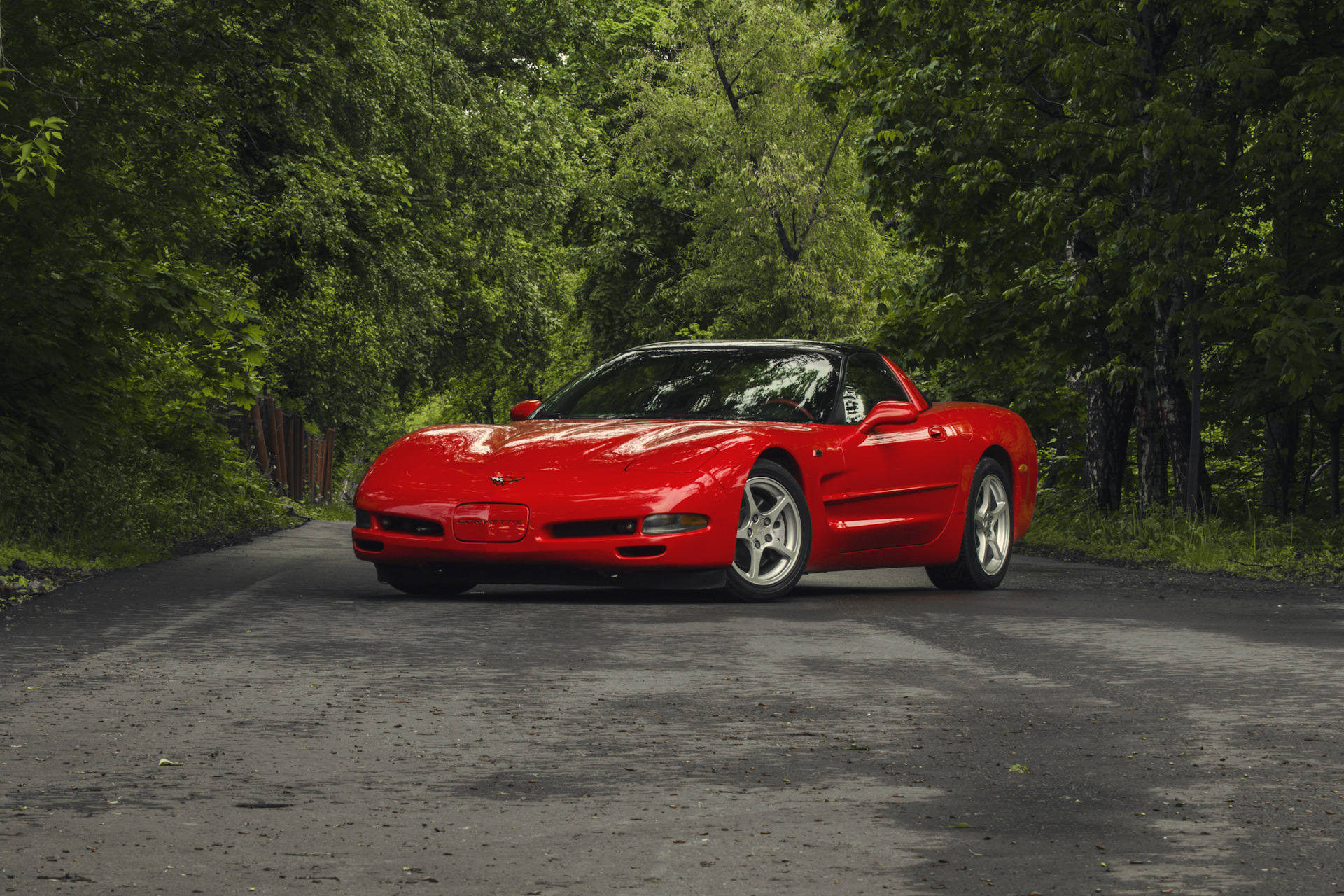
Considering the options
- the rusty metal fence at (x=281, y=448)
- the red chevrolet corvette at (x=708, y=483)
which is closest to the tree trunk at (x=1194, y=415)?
the red chevrolet corvette at (x=708, y=483)

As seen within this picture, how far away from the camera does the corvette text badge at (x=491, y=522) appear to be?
8.80m

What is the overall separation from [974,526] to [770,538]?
189 cm

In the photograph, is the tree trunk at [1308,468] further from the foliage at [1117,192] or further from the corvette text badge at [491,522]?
the corvette text badge at [491,522]

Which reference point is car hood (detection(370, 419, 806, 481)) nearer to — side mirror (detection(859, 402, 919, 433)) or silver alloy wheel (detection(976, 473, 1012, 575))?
side mirror (detection(859, 402, 919, 433))

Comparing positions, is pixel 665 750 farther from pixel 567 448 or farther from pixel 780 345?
pixel 780 345

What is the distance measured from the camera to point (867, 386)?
420 inches

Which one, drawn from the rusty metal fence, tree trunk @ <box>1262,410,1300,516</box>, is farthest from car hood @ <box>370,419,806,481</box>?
the rusty metal fence

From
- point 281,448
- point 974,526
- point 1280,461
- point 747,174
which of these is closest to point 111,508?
point 974,526

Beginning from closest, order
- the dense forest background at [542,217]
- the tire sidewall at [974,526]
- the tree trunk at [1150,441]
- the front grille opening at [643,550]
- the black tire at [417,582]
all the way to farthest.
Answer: the front grille opening at [643,550] → the black tire at [417,582] → the tire sidewall at [974,526] → the dense forest background at [542,217] → the tree trunk at [1150,441]

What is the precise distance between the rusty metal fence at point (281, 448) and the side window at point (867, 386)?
50.5 feet

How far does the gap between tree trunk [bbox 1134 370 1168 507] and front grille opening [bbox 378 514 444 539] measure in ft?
33.9

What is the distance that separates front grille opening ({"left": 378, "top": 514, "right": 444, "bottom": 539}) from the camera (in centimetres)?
902

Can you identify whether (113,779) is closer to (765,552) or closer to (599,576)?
(599,576)

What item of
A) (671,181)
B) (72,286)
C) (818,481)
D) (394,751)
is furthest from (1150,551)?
(671,181)
